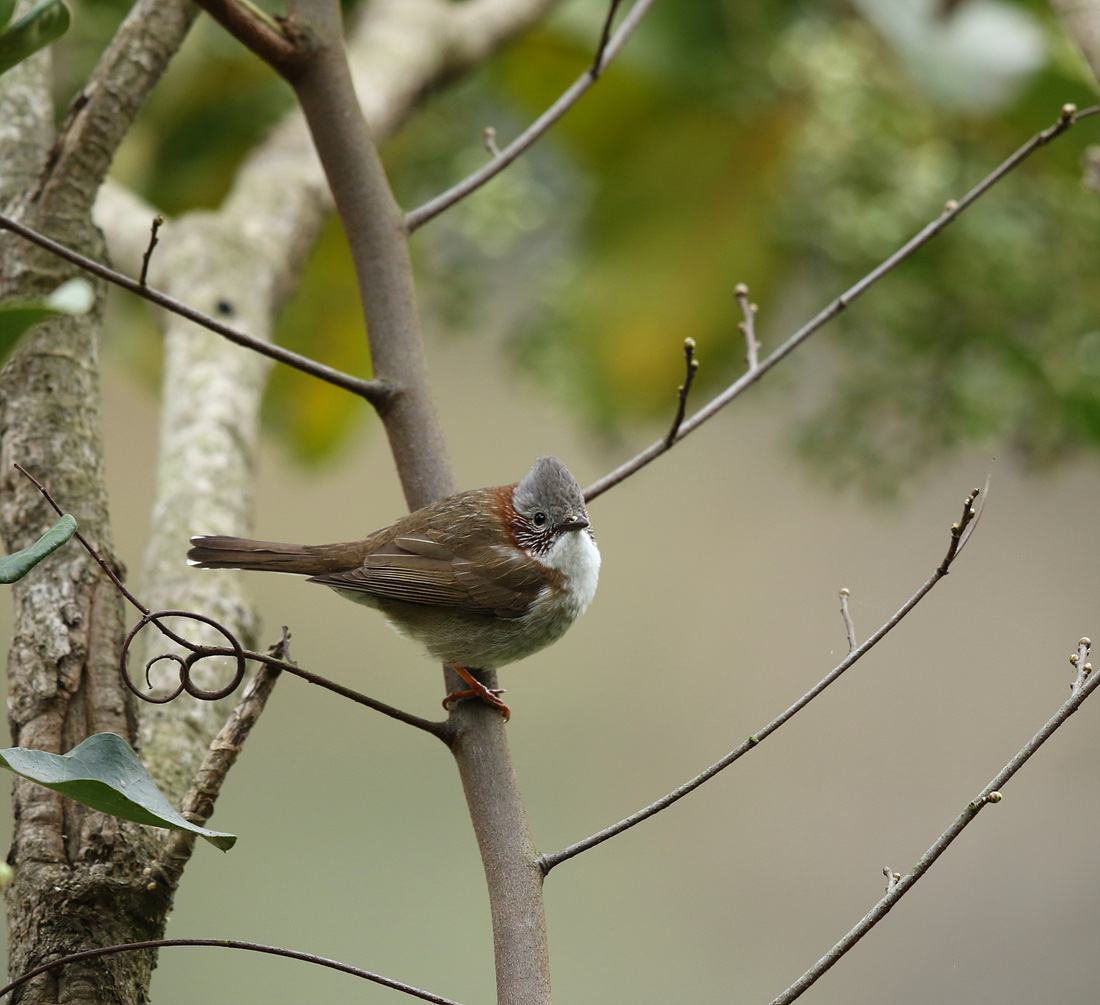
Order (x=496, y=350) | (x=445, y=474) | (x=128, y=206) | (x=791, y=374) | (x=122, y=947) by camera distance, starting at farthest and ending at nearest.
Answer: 1. (x=496, y=350)
2. (x=791, y=374)
3. (x=128, y=206)
4. (x=445, y=474)
5. (x=122, y=947)

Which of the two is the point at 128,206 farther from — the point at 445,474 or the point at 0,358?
the point at 0,358

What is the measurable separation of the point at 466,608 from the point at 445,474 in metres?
0.31

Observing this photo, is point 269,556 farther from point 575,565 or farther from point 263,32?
point 263,32

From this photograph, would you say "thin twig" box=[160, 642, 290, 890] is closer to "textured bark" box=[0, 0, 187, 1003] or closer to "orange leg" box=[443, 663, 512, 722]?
"textured bark" box=[0, 0, 187, 1003]

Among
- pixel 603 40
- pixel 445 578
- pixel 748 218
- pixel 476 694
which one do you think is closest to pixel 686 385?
pixel 476 694

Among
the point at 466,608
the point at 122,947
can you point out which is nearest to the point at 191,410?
the point at 466,608

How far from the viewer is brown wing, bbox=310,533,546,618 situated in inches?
49.1

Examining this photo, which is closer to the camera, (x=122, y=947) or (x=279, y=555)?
(x=122, y=947)

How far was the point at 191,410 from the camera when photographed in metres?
1.33

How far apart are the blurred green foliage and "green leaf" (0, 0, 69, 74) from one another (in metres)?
1.06

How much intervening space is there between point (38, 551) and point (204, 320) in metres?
0.24

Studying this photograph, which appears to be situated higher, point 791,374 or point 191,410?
point 791,374

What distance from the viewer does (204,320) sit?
0.76 meters

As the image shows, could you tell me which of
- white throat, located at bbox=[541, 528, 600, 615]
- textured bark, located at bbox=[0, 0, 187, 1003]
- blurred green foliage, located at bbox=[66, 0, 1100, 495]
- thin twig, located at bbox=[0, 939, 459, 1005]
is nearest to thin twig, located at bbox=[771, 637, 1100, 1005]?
thin twig, located at bbox=[0, 939, 459, 1005]
